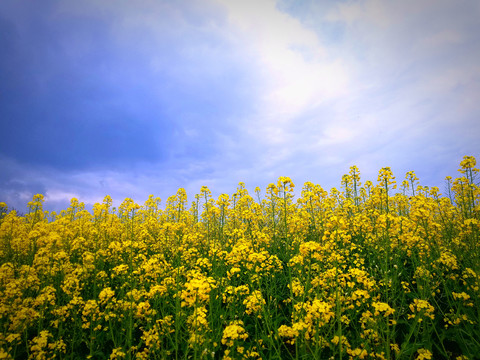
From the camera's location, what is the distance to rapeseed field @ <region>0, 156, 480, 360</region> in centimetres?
319

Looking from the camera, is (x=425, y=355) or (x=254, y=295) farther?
(x=254, y=295)

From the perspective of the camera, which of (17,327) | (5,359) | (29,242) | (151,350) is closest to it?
(5,359)

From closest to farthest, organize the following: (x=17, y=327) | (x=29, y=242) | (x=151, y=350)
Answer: (x=151, y=350) < (x=17, y=327) < (x=29, y=242)

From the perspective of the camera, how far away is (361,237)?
7.39 meters

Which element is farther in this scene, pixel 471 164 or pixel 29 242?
pixel 29 242

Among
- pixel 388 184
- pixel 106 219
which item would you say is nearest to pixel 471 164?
pixel 388 184

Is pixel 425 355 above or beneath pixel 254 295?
beneath

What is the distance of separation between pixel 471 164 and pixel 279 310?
5252mm

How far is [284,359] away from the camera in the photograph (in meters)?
3.63

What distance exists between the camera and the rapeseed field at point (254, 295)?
319cm

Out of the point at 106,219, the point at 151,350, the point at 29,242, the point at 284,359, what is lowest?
the point at 284,359

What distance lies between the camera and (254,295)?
351 cm

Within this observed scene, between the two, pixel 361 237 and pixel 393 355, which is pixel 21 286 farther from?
pixel 361 237

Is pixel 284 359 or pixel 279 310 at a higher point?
pixel 279 310
